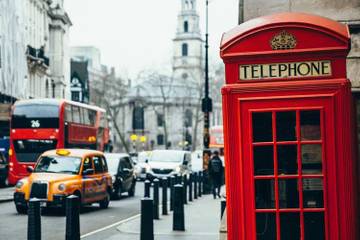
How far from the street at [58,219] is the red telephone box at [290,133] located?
7.27 metres

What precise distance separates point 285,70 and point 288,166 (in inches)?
37.5

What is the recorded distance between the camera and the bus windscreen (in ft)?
103

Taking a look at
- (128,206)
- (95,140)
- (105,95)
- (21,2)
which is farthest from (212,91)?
(128,206)

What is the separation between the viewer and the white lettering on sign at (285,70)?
7512 mm

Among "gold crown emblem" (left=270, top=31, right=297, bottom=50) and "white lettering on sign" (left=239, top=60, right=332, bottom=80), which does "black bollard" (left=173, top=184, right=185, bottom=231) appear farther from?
"gold crown emblem" (left=270, top=31, right=297, bottom=50)

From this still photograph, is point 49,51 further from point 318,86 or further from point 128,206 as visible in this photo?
point 318,86

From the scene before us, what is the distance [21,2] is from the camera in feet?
169

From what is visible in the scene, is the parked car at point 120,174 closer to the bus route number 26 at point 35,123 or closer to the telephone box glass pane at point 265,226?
the bus route number 26 at point 35,123

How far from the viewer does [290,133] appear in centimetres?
742

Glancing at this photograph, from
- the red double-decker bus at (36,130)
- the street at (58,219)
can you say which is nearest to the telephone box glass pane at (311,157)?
the street at (58,219)

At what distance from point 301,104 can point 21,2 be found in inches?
1826

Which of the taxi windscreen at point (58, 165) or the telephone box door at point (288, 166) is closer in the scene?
the telephone box door at point (288, 166)

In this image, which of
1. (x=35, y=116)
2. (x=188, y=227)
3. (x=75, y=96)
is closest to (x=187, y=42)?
(x=75, y=96)

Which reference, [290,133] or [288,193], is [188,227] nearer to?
[288,193]
